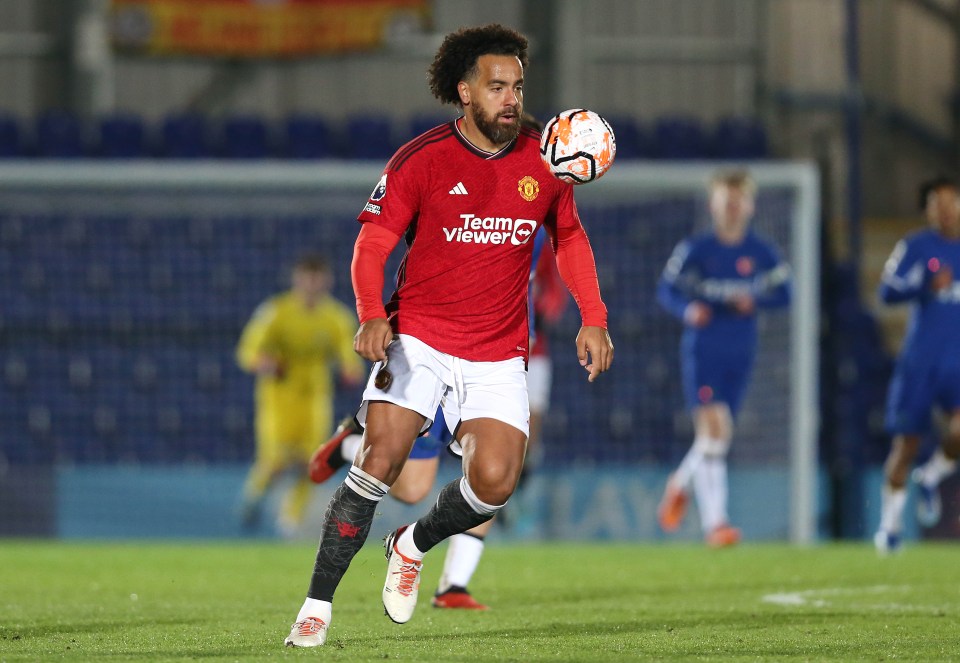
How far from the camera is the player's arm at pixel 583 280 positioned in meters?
5.01

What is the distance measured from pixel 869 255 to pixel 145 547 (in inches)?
371

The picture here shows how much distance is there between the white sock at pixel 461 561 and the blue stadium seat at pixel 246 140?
1013 cm

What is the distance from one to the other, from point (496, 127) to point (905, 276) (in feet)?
17.9

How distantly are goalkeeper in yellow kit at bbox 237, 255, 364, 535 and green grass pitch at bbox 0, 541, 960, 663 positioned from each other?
1.93 m

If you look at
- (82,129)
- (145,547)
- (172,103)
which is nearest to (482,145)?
(145,547)

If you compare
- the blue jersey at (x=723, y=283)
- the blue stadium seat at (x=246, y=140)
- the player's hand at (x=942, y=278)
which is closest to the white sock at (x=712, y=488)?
the blue jersey at (x=723, y=283)

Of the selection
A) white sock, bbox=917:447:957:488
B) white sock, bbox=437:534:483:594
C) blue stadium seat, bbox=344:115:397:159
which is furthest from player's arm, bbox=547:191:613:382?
blue stadium seat, bbox=344:115:397:159

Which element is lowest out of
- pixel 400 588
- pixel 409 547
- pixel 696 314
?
pixel 400 588

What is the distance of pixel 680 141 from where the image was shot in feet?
54.4

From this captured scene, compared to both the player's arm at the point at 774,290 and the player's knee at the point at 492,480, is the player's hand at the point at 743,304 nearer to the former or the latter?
the player's arm at the point at 774,290

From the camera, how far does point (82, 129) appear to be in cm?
1583

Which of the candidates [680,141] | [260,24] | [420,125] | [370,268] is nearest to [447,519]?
[370,268]

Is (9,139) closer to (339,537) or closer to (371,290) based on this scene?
(371,290)

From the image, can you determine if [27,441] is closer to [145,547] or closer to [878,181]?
[145,547]
